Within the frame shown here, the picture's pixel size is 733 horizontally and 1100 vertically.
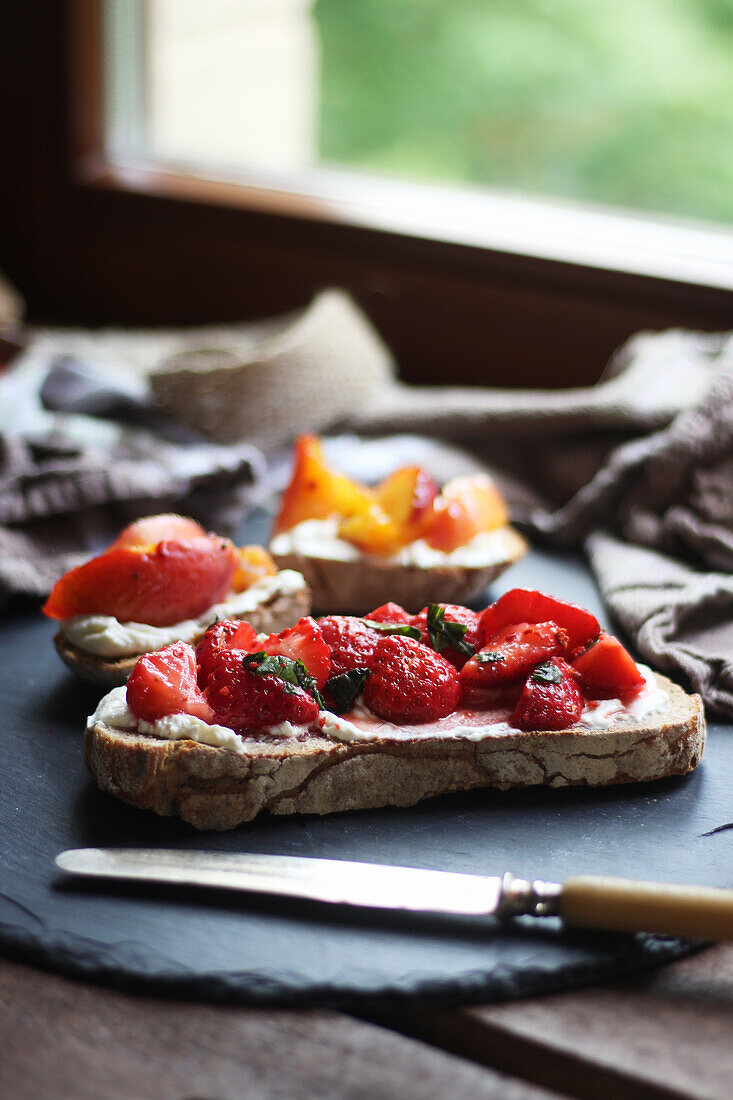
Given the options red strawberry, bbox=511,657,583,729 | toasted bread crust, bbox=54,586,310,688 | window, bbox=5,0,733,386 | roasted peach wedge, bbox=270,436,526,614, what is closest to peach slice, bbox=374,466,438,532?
roasted peach wedge, bbox=270,436,526,614

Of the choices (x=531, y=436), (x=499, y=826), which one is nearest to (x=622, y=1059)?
(x=499, y=826)

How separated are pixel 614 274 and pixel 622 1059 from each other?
2.32 m

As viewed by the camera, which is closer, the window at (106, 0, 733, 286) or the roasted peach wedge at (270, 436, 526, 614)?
the roasted peach wedge at (270, 436, 526, 614)

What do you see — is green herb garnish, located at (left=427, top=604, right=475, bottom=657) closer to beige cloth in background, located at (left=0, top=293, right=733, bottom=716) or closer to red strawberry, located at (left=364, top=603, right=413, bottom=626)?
red strawberry, located at (left=364, top=603, right=413, bottom=626)

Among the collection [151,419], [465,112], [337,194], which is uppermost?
[465,112]

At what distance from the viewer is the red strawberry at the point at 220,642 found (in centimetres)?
147

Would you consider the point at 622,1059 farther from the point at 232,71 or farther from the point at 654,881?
the point at 232,71

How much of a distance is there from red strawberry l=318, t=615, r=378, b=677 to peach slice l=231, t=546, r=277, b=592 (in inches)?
13.9

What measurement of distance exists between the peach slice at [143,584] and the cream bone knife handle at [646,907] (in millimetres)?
804

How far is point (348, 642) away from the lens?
153 centimetres

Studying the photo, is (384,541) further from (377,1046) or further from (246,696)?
(377,1046)

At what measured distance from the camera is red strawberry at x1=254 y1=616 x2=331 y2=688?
1482 millimetres

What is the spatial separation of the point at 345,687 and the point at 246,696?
0.14 meters

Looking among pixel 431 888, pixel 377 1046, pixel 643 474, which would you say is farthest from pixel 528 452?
pixel 377 1046
